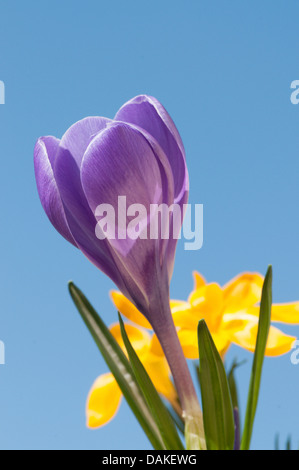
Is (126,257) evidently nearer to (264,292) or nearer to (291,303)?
(264,292)

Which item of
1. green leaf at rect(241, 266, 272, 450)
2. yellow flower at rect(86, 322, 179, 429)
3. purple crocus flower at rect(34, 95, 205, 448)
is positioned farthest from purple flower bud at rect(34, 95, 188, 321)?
yellow flower at rect(86, 322, 179, 429)

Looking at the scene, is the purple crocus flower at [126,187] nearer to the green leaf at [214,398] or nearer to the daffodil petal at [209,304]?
the green leaf at [214,398]

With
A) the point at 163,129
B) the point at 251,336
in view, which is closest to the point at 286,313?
the point at 251,336

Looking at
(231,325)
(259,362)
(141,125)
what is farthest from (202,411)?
(141,125)

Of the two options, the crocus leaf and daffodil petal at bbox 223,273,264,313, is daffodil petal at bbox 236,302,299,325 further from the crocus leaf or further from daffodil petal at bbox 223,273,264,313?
the crocus leaf

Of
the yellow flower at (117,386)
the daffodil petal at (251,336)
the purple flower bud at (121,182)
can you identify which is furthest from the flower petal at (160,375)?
the purple flower bud at (121,182)
